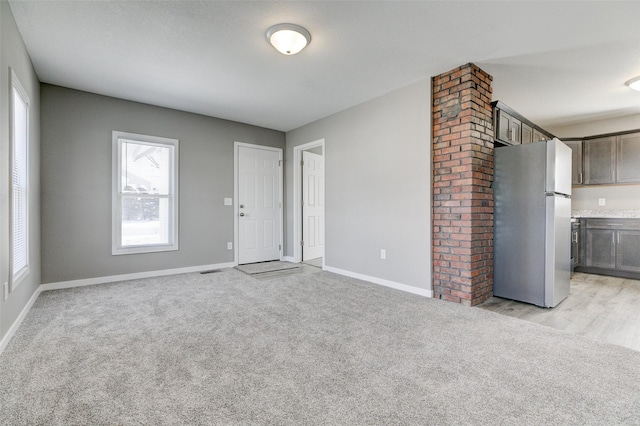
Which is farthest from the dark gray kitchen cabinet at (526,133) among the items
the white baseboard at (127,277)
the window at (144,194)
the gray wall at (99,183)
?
the window at (144,194)

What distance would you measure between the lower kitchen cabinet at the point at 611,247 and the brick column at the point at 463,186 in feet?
8.51

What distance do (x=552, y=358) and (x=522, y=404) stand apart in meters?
0.69

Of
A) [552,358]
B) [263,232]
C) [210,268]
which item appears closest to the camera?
[552,358]

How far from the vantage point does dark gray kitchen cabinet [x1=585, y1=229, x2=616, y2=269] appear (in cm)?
450

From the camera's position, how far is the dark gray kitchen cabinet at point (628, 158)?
4.53 metres

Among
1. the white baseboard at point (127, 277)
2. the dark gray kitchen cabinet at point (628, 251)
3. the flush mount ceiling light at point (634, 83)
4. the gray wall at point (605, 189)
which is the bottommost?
the white baseboard at point (127, 277)

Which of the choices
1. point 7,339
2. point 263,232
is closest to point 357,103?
point 263,232

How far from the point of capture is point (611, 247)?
4496 mm

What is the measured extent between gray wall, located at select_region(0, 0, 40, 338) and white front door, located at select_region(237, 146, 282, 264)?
8.50 ft

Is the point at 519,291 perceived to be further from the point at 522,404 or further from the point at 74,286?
the point at 74,286

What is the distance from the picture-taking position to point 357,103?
14.0ft

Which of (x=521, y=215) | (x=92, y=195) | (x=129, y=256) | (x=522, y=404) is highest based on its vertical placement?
(x=92, y=195)

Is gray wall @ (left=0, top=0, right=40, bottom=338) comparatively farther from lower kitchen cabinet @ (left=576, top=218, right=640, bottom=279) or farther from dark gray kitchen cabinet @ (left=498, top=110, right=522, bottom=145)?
lower kitchen cabinet @ (left=576, top=218, right=640, bottom=279)

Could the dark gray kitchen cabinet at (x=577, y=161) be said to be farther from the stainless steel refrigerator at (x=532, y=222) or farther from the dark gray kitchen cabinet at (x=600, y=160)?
the stainless steel refrigerator at (x=532, y=222)
